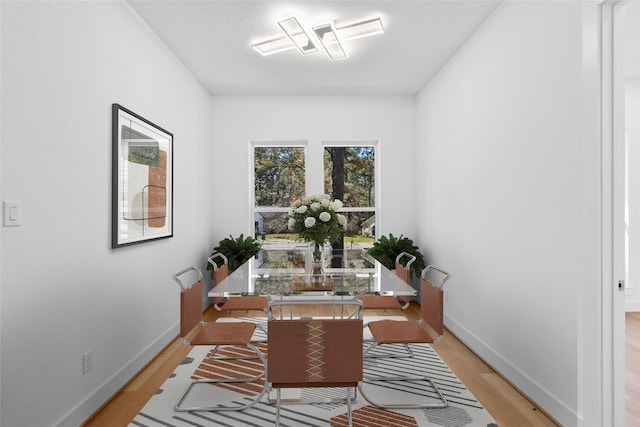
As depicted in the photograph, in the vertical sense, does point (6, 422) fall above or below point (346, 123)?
below

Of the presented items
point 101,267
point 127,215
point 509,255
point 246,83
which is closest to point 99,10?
point 127,215

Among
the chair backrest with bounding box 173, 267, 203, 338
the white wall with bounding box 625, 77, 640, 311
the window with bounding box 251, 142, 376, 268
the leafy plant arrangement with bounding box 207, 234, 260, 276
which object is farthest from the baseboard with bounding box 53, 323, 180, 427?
the white wall with bounding box 625, 77, 640, 311

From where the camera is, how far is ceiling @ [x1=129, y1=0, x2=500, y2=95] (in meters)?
2.86

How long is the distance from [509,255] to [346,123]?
2.96 metres

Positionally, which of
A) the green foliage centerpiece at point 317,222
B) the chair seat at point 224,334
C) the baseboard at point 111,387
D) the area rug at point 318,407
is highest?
the green foliage centerpiece at point 317,222

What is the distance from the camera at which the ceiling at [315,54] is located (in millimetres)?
2863

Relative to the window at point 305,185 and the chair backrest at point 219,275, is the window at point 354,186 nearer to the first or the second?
the window at point 305,185

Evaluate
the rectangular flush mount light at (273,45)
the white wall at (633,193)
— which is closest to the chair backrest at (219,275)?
the rectangular flush mount light at (273,45)

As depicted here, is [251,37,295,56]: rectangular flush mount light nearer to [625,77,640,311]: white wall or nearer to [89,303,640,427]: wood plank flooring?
[89,303,640,427]: wood plank flooring

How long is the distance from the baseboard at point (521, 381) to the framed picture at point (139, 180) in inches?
112

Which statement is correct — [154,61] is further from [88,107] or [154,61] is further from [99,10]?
[88,107]

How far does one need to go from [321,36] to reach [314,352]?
2.51m

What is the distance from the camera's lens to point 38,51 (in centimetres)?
187

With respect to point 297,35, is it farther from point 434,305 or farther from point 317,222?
point 434,305
